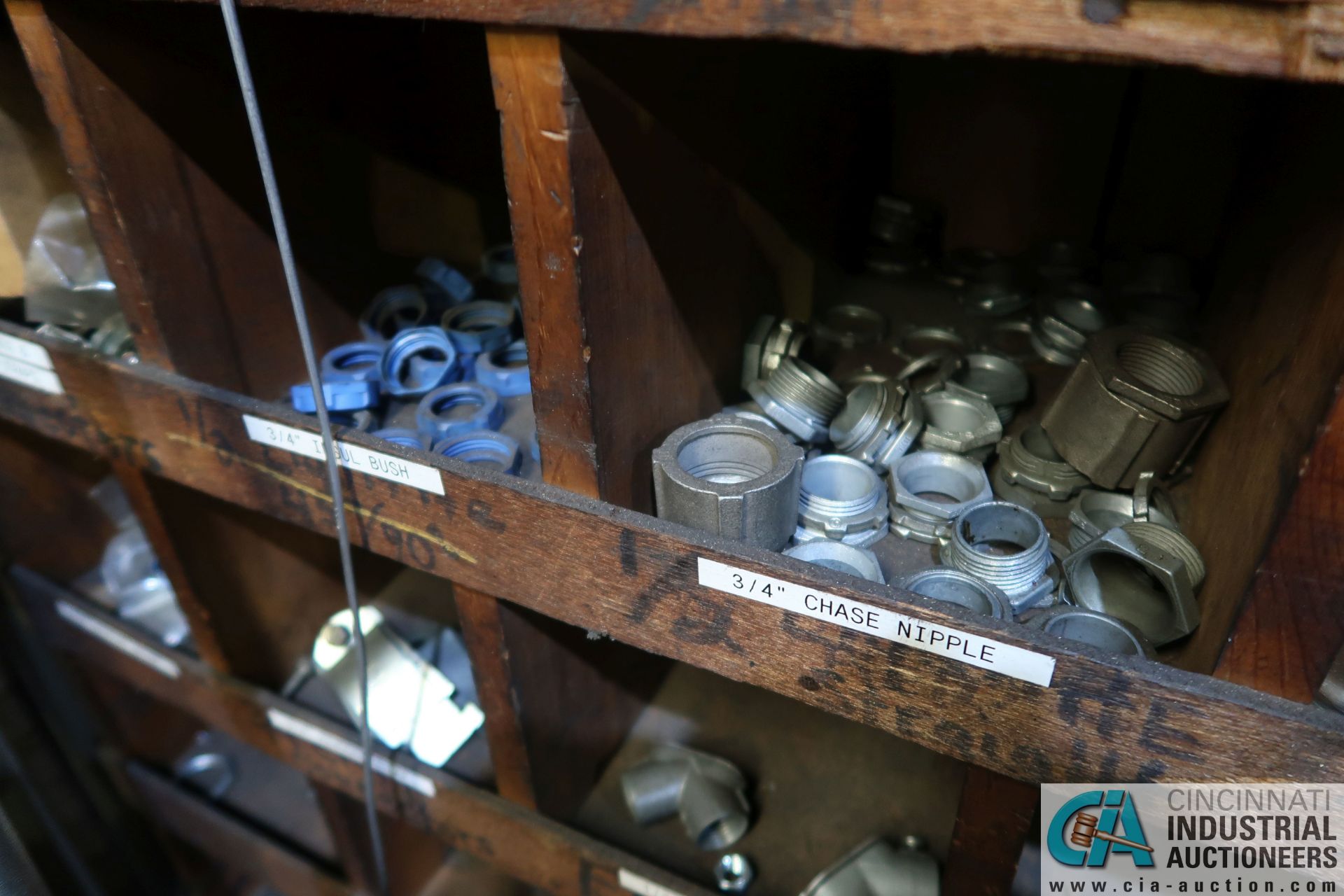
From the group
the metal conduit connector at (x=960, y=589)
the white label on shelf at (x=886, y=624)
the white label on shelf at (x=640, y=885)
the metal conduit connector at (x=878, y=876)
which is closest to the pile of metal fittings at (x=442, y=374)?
the white label on shelf at (x=886, y=624)

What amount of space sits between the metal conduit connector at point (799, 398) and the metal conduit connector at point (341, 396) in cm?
43

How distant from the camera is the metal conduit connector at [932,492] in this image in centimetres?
77

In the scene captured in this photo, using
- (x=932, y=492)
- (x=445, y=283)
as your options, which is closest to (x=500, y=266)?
(x=445, y=283)

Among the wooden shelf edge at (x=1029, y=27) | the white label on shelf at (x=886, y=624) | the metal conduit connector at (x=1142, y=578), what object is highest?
the wooden shelf edge at (x=1029, y=27)

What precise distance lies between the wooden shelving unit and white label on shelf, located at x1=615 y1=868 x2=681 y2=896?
0.01 metres

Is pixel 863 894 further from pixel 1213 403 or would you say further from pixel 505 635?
pixel 1213 403

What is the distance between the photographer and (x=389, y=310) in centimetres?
112

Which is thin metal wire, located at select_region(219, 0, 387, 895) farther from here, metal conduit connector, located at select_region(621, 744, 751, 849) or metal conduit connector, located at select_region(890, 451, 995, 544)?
metal conduit connector, located at select_region(890, 451, 995, 544)

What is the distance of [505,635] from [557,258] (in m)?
0.43

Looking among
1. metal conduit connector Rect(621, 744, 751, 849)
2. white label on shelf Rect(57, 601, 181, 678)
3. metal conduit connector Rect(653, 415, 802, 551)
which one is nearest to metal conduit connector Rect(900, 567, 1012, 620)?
metal conduit connector Rect(653, 415, 802, 551)

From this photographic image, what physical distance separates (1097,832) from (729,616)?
343 mm

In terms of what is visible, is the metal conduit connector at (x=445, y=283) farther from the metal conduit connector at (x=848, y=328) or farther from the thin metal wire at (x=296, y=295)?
the metal conduit connector at (x=848, y=328)

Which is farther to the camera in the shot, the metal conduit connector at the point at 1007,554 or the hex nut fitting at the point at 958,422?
the hex nut fitting at the point at 958,422

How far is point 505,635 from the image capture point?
33.7 inches
